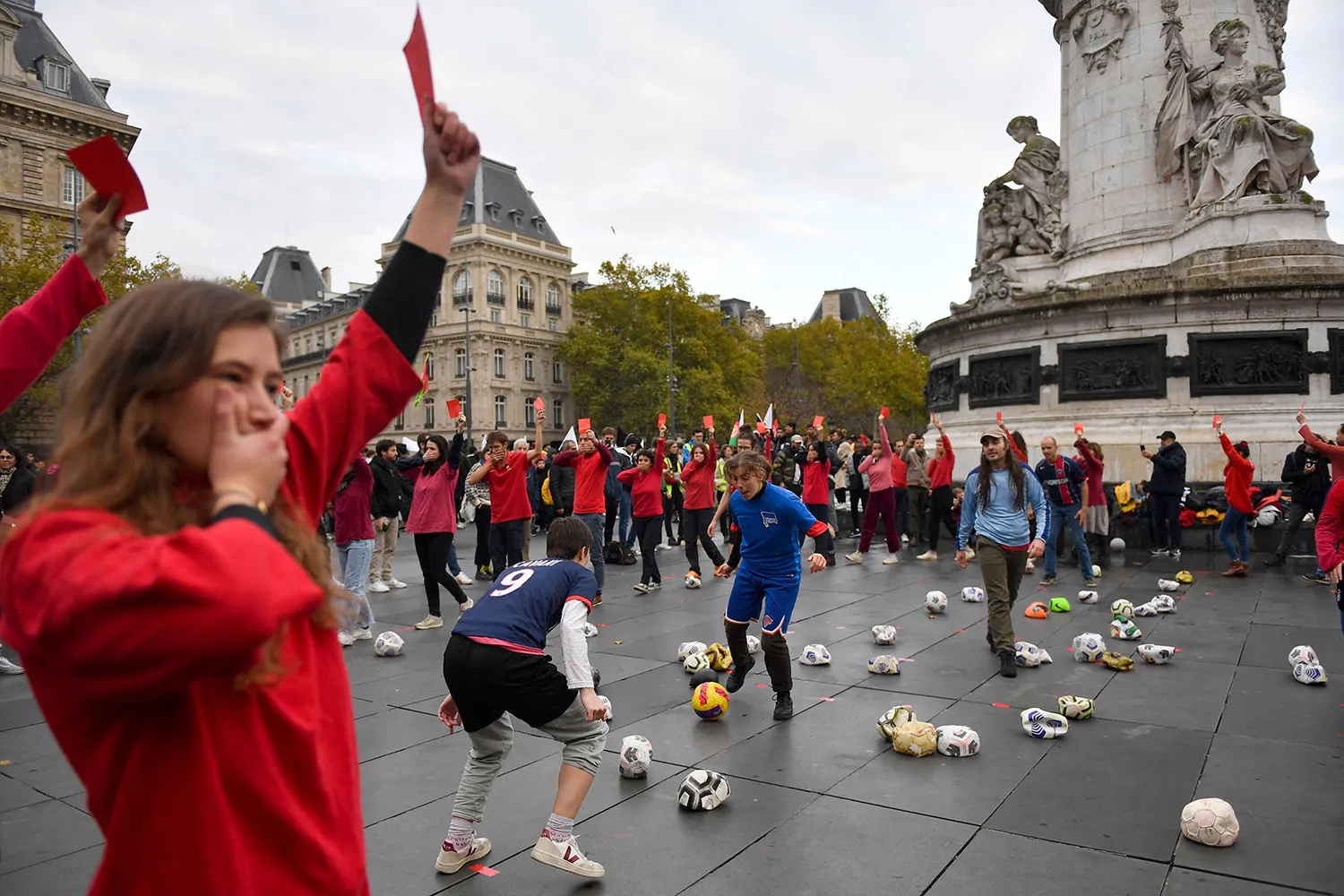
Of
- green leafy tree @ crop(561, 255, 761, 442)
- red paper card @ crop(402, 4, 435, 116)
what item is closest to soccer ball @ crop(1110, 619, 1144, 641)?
red paper card @ crop(402, 4, 435, 116)

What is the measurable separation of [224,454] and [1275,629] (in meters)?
9.68

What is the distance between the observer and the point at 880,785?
482cm

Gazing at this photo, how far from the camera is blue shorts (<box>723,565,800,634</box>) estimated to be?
632cm

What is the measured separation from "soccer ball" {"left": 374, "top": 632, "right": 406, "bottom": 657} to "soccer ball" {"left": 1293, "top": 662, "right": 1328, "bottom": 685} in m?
7.19

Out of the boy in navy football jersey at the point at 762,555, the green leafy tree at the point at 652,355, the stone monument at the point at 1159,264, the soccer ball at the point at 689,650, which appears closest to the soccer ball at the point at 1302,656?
the boy in navy football jersey at the point at 762,555

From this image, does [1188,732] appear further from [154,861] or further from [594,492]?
[594,492]

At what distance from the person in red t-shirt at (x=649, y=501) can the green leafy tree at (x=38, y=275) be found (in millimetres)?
21110

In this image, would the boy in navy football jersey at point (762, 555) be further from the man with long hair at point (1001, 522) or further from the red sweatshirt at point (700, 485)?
the red sweatshirt at point (700, 485)

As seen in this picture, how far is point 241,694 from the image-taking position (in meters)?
1.36

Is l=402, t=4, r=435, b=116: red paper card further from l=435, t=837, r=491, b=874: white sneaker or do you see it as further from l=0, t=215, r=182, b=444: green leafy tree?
l=0, t=215, r=182, b=444: green leafy tree

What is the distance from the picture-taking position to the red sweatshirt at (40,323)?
251cm

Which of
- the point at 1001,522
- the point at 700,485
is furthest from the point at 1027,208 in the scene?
the point at 1001,522

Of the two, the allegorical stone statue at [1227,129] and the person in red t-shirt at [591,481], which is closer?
the person in red t-shirt at [591,481]

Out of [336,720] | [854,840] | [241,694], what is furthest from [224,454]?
[854,840]
